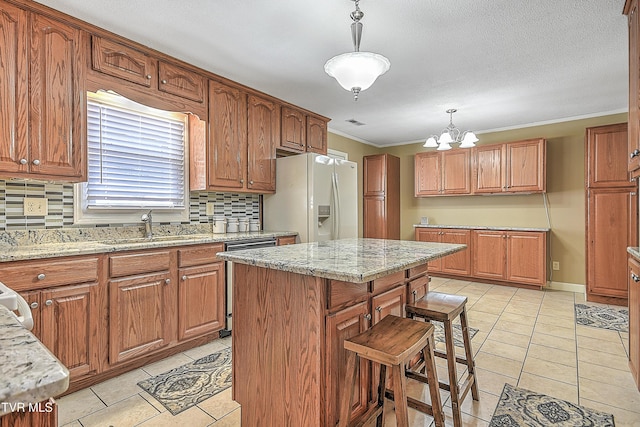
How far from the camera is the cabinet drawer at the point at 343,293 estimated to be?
1.42 meters

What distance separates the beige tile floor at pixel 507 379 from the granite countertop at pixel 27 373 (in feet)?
4.92

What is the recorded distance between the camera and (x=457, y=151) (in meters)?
5.13

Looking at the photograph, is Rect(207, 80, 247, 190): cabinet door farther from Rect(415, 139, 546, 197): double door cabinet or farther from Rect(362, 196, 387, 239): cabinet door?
Rect(415, 139, 546, 197): double door cabinet

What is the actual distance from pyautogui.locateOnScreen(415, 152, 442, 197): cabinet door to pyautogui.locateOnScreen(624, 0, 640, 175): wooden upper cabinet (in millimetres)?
3237

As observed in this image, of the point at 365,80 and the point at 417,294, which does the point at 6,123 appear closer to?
the point at 365,80

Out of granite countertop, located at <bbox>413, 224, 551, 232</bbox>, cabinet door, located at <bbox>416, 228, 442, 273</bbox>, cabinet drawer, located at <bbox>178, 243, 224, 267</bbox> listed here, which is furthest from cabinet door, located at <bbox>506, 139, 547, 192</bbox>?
cabinet drawer, located at <bbox>178, 243, 224, 267</bbox>

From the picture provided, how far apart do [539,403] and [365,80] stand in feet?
6.88

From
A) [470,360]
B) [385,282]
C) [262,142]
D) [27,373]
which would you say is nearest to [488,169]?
[262,142]

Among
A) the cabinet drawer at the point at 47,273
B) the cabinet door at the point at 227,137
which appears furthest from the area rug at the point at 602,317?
the cabinet drawer at the point at 47,273

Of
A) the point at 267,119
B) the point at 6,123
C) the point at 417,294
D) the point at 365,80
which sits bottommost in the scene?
the point at 417,294

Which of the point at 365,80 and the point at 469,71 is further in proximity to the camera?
the point at 469,71

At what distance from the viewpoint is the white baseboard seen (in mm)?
4465

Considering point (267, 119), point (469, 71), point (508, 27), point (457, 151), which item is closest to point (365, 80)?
point (508, 27)

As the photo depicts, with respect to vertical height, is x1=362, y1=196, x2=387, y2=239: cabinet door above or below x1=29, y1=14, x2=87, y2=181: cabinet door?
below
